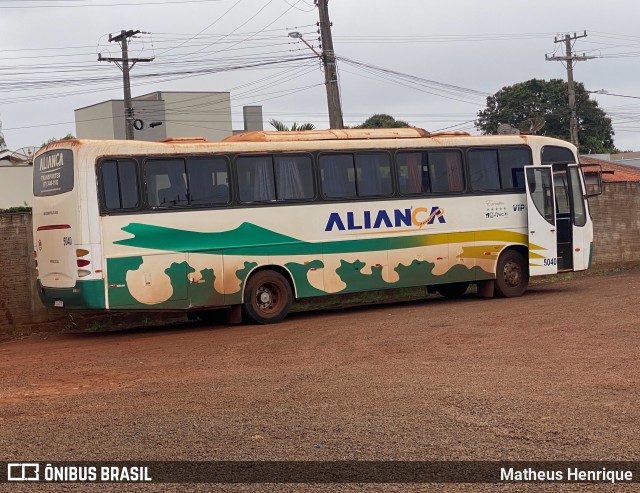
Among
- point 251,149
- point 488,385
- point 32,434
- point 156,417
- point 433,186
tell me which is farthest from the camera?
point 433,186

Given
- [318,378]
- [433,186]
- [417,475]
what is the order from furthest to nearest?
1. [433,186]
2. [318,378]
3. [417,475]

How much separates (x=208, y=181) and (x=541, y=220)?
7459 mm

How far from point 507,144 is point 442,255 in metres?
2.84

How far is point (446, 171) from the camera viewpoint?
Result: 793 inches

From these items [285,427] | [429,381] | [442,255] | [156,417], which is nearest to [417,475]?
[285,427]

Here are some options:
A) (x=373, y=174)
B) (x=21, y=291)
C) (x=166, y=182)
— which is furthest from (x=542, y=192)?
(x=21, y=291)

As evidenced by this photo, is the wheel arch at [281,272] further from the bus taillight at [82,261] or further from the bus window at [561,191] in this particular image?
the bus window at [561,191]

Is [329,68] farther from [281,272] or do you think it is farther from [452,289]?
[281,272]

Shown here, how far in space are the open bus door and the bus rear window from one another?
9467 millimetres

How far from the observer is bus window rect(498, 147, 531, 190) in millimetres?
20828

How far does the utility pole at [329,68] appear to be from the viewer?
26.1 meters

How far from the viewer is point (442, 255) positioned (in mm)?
20000

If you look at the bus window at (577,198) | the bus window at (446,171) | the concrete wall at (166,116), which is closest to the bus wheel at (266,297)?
the bus window at (446,171)

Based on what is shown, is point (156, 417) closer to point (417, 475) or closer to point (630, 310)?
point (417, 475)
